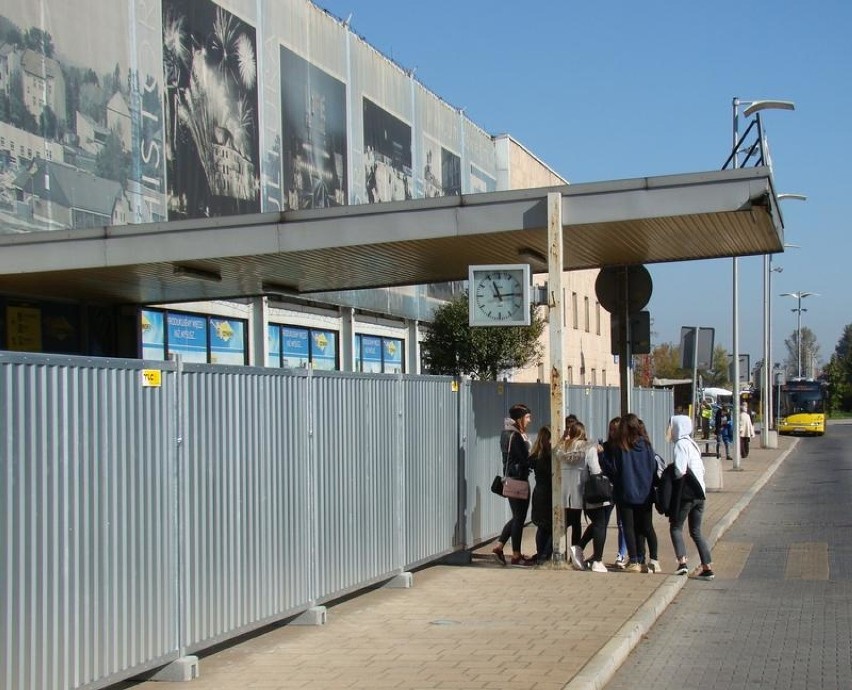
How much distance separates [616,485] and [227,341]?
14.7 metres

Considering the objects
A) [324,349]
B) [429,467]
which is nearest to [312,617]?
[429,467]

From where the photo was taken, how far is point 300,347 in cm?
2880

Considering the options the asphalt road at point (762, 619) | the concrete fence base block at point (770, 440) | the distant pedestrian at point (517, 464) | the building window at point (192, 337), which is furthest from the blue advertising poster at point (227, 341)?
the concrete fence base block at point (770, 440)

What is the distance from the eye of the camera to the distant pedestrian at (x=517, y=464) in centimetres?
1270

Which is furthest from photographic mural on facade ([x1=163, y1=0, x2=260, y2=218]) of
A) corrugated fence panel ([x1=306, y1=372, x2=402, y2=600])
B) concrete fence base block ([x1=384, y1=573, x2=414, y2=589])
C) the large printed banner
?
concrete fence base block ([x1=384, y1=573, x2=414, y2=589])

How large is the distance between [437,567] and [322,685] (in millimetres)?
5590

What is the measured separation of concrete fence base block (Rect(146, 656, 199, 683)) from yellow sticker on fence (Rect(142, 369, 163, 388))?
1.70 meters

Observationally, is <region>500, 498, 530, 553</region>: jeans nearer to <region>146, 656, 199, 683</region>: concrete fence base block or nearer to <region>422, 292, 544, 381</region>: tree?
<region>146, 656, 199, 683</region>: concrete fence base block

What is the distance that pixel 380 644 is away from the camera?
8.45m

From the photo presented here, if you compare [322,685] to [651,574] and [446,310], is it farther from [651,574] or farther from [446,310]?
[446,310]

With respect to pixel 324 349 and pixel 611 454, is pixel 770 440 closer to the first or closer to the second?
pixel 324 349

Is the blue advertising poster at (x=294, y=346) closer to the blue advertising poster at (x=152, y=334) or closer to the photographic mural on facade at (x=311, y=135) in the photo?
the photographic mural on facade at (x=311, y=135)

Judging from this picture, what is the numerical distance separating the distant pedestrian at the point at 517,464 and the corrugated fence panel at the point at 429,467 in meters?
0.55

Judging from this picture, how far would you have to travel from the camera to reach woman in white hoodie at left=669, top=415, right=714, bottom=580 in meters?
11.9
